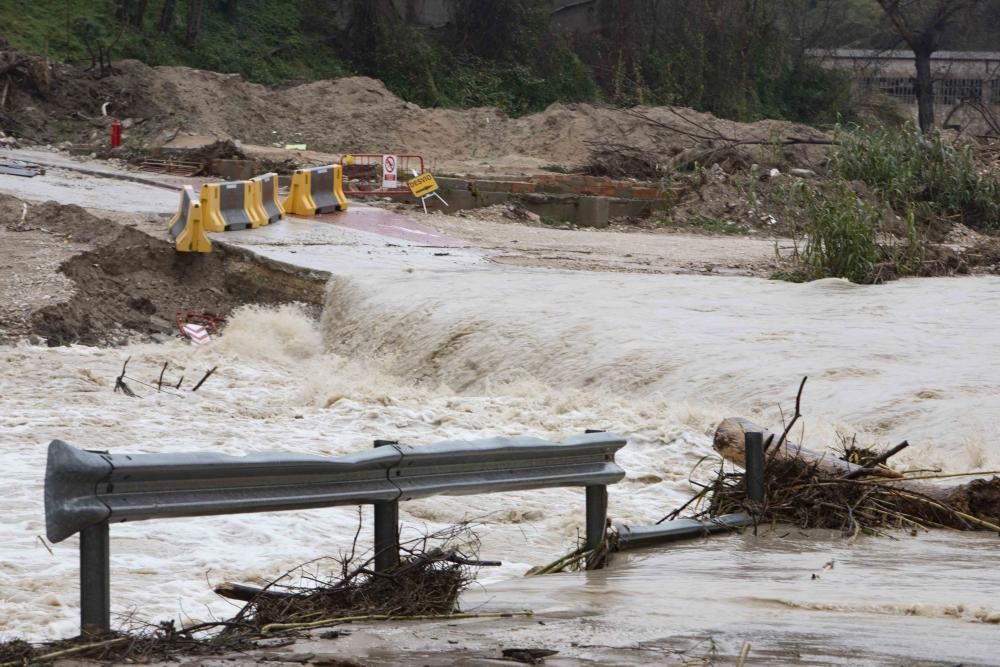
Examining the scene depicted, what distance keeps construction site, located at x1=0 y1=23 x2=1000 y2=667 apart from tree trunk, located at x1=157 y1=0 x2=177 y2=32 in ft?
55.6

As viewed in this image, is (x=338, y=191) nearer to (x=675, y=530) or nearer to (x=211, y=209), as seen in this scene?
(x=211, y=209)

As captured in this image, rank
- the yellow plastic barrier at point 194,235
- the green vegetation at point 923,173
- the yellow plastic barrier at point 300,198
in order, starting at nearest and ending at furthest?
1. the yellow plastic barrier at point 194,235
2. the yellow plastic barrier at point 300,198
3. the green vegetation at point 923,173

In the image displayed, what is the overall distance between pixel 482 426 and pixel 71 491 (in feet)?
19.5

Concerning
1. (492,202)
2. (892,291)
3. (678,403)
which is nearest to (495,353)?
(678,403)

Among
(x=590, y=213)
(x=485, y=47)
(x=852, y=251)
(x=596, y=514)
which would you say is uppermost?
(x=485, y=47)

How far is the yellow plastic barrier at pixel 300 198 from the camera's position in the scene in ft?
73.9

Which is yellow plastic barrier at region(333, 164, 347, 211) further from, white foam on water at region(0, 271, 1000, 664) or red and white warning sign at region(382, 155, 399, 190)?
white foam on water at region(0, 271, 1000, 664)

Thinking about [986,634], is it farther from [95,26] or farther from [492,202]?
[95,26]

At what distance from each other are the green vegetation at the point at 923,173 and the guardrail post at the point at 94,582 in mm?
20119

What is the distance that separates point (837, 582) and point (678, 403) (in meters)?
5.03

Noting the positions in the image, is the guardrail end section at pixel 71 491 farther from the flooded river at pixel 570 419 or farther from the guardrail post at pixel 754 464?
the guardrail post at pixel 754 464

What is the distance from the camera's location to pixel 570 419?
1052cm

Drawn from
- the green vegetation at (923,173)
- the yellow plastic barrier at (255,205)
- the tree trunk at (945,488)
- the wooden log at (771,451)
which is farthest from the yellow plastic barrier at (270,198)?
the tree trunk at (945,488)

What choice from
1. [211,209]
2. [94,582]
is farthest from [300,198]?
[94,582]
